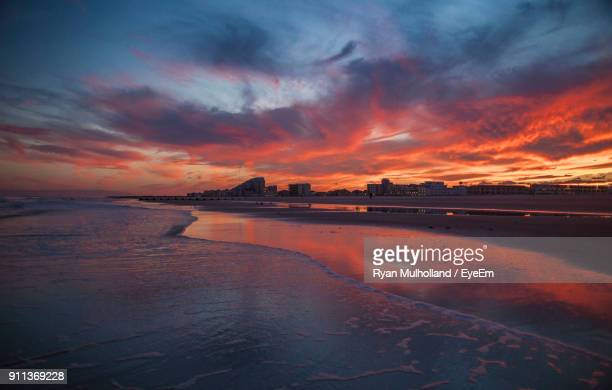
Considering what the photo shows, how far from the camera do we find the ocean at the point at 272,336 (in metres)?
4.34

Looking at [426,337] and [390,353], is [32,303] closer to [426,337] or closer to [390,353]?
[390,353]

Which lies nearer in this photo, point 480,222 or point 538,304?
point 538,304

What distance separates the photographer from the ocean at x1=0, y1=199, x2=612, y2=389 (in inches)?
171

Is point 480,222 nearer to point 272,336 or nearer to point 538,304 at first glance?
point 538,304

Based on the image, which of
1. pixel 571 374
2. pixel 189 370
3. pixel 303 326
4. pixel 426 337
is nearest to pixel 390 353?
pixel 426 337

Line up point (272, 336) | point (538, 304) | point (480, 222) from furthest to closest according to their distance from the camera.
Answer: point (480, 222), point (538, 304), point (272, 336)

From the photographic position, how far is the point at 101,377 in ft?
14.3

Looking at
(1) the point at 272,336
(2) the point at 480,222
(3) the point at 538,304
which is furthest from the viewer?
(2) the point at 480,222

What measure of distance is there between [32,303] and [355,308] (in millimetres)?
6983

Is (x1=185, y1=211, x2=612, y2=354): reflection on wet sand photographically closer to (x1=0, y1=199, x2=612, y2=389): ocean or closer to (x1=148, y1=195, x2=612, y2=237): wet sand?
(x1=0, y1=199, x2=612, y2=389): ocean

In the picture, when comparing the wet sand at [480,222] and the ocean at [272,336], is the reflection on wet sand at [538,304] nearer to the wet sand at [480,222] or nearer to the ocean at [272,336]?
the ocean at [272,336]

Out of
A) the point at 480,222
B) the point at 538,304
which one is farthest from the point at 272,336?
the point at 480,222

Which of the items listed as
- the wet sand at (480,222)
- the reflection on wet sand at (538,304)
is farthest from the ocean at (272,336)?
the wet sand at (480,222)

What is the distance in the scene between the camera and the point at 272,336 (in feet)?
18.1
